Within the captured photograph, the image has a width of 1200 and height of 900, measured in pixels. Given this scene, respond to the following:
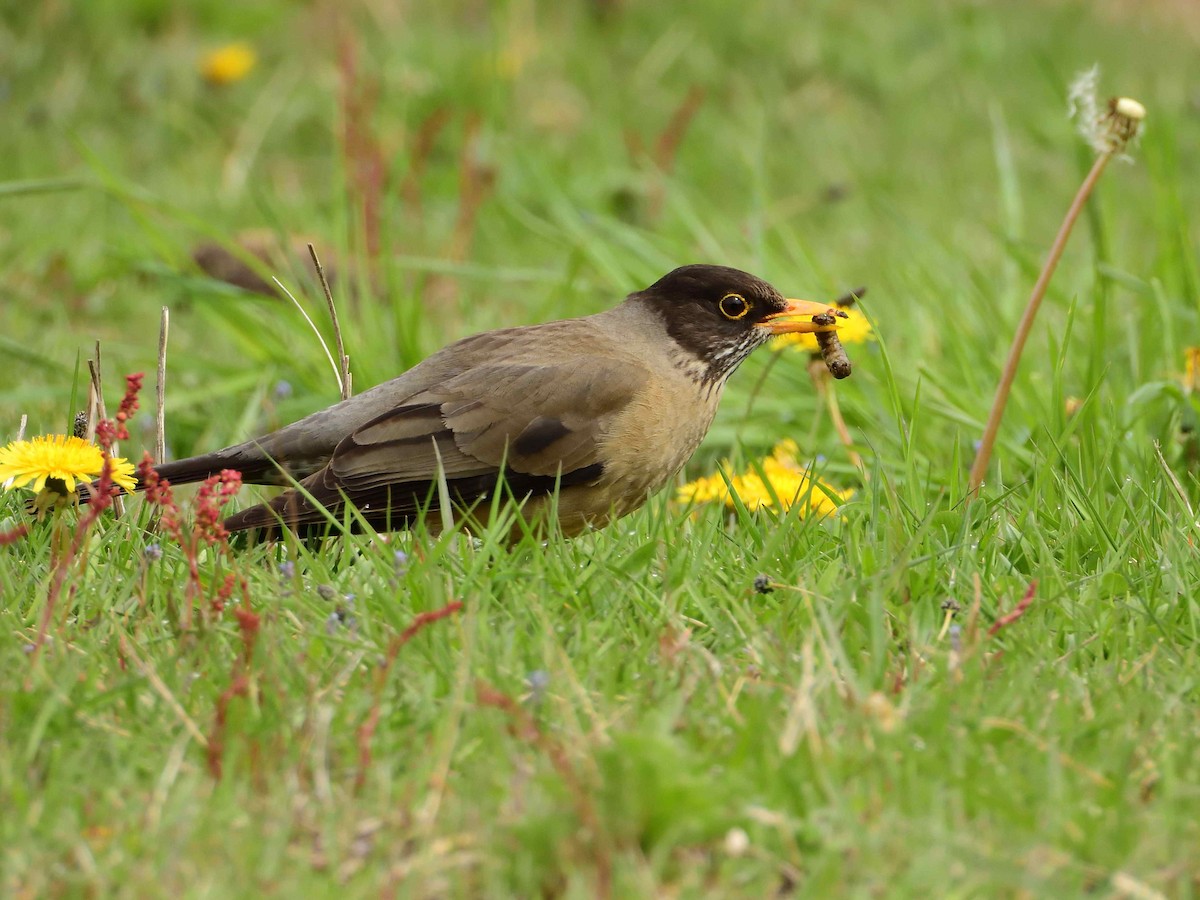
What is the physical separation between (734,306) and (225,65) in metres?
5.49

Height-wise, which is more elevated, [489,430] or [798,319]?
[798,319]

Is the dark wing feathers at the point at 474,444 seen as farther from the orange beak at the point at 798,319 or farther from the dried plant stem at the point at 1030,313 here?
the dried plant stem at the point at 1030,313

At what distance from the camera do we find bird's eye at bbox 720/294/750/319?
4.72 metres

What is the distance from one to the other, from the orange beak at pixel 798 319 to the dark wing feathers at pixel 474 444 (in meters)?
0.61

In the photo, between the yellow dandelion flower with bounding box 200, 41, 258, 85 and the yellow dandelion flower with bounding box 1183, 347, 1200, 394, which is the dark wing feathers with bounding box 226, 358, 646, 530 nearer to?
the yellow dandelion flower with bounding box 1183, 347, 1200, 394

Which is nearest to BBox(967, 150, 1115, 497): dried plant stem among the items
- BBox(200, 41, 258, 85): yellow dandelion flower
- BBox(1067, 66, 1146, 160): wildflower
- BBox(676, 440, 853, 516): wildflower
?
BBox(1067, 66, 1146, 160): wildflower

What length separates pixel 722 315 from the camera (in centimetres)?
473

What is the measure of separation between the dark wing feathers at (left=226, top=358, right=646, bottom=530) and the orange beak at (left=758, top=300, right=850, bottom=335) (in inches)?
24.1

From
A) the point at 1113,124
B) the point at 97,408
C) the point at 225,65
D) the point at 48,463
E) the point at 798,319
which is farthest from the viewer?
the point at 225,65

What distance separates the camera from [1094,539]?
3.62 meters

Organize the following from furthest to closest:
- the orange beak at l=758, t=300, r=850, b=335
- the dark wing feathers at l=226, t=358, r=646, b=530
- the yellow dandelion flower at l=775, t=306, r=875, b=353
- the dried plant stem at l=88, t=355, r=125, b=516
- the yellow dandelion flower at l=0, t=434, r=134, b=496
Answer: the yellow dandelion flower at l=775, t=306, r=875, b=353 < the orange beak at l=758, t=300, r=850, b=335 < the dark wing feathers at l=226, t=358, r=646, b=530 < the dried plant stem at l=88, t=355, r=125, b=516 < the yellow dandelion flower at l=0, t=434, r=134, b=496

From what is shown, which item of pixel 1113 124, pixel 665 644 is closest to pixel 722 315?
pixel 1113 124

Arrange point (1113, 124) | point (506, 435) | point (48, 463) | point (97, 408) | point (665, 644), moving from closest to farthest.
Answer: point (665, 644)
point (48, 463)
point (97, 408)
point (1113, 124)
point (506, 435)

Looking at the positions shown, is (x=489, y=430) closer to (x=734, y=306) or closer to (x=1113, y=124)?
(x=734, y=306)
